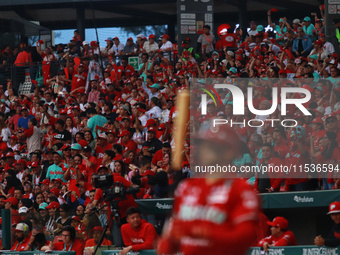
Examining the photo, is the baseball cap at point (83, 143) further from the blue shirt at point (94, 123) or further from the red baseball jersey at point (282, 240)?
the red baseball jersey at point (282, 240)

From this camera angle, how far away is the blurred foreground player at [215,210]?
4707mm

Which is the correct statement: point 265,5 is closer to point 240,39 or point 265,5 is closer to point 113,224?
point 240,39

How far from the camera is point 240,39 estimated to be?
2442cm

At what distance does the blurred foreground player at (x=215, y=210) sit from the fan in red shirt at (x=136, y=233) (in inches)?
225

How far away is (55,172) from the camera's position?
1716 cm

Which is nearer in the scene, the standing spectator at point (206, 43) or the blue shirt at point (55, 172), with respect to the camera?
the blue shirt at point (55, 172)

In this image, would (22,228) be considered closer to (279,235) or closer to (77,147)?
(279,235)

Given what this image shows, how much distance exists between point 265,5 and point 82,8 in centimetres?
874

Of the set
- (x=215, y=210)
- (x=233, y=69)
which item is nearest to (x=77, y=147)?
(x=233, y=69)

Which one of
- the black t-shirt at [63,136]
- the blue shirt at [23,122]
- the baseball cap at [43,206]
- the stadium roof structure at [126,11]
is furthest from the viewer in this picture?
the stadium roof structure at [126,11]

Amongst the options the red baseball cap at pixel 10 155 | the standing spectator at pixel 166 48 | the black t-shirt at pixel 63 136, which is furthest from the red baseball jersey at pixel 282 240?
the standing spectator at pixel 166 48

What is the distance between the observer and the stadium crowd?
12.7 meters

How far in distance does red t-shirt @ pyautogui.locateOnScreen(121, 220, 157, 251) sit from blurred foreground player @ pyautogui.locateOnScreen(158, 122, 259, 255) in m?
5.77

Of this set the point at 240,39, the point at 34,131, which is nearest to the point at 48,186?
the point at 34,131
